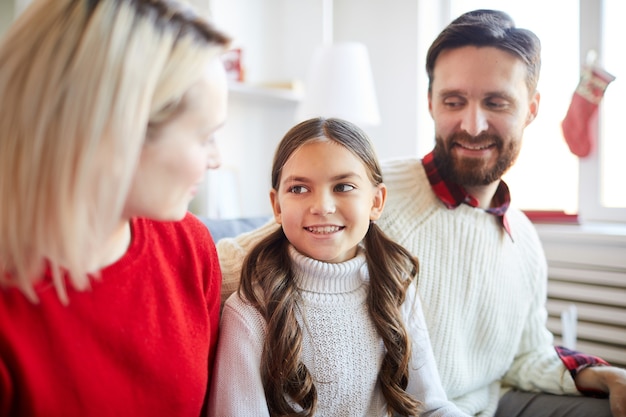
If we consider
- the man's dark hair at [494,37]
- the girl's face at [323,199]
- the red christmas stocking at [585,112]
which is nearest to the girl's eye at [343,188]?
the girl's face at [323,199]

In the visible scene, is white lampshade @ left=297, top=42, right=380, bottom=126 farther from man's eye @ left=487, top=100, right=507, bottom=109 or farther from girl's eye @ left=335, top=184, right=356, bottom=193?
girl's eye @ left=335, top=184, right=356, bottom=193

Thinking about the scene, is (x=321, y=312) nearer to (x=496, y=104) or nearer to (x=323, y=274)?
(x=323, y=274)

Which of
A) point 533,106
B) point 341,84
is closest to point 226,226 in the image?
point 533,106

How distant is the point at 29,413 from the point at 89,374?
0.26ft

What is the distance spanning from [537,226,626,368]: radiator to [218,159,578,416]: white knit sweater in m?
0.92

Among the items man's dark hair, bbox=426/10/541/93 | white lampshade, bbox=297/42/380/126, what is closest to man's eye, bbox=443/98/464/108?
man's dark hair, bbox=426/10/541/93

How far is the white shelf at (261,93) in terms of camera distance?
2.58 meters

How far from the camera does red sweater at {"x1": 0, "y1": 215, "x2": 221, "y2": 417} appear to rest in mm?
655

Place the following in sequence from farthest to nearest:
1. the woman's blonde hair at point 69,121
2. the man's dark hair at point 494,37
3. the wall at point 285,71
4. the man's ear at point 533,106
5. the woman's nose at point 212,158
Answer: the wall at point 285,71
the man's ear at point 533,106
the man's dark hair at point 494,37
the woman's nose at point 212,158
the woman's blonde hair at point 69,121

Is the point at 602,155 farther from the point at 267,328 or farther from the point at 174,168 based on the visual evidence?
the point at 174,168

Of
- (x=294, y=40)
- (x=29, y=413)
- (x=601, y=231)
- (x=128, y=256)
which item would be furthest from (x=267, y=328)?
(x=294, y=40)

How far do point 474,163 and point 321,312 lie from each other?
0.58m

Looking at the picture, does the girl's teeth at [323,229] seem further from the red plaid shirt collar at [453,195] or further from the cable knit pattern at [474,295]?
the red plaid shirt collar at [453,195]

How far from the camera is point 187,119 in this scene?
0.67 m
